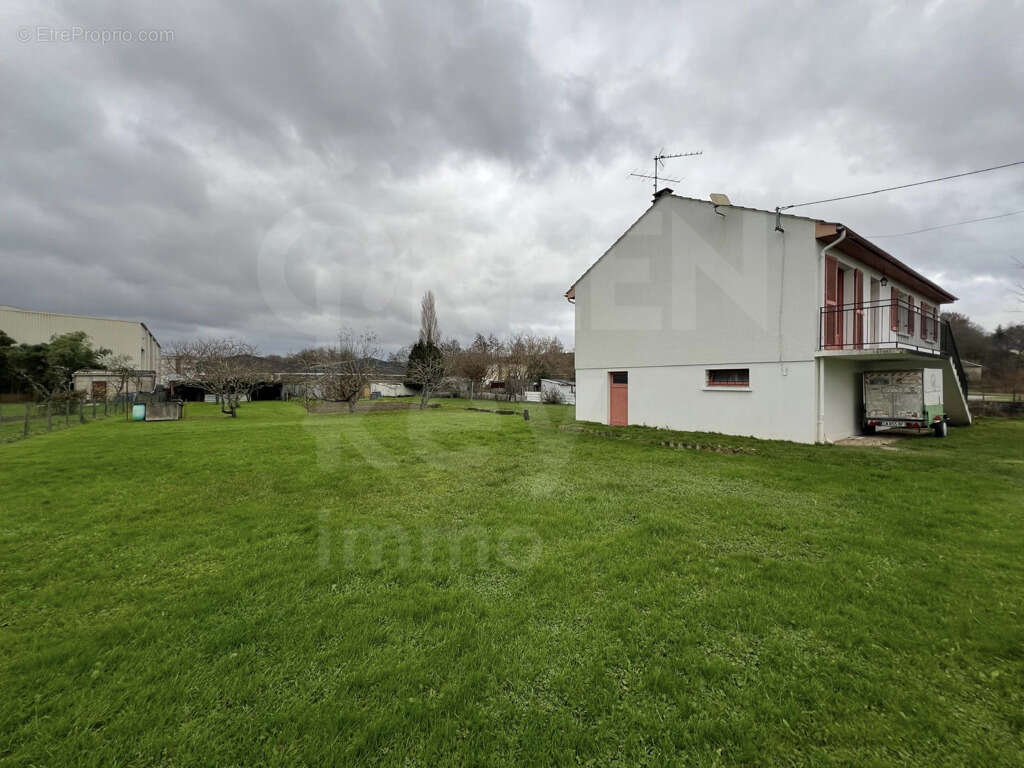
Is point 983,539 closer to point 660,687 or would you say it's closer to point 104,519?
point 660,687

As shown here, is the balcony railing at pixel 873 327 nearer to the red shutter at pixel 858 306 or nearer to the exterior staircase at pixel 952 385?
the red shutter at pixel 858 306

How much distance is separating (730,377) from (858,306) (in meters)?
4.22

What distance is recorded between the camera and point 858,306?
1163 cm

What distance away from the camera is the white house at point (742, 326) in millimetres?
10148

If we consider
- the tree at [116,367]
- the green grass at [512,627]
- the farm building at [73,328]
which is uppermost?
the farm building at [73,328]

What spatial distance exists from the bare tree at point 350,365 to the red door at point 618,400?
14600mm

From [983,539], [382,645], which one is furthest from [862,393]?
[382,645]

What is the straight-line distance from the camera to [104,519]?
4.77 metres

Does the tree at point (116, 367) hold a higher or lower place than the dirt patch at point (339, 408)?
higher

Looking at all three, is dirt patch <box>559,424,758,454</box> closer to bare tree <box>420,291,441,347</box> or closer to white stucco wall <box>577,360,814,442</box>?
white stucco wall <box>577,360,814,442</box>

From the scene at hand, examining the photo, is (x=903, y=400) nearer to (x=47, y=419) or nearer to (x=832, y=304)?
(x=832, y=304)

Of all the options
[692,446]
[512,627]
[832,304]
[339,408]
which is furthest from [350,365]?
[512,627]

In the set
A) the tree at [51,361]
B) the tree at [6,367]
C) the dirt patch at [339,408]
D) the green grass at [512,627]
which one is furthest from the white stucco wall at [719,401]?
the tree at [6,367]

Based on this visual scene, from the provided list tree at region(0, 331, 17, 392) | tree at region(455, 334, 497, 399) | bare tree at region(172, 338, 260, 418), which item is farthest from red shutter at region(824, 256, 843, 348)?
tree at region(0, 331, 17, 392)
